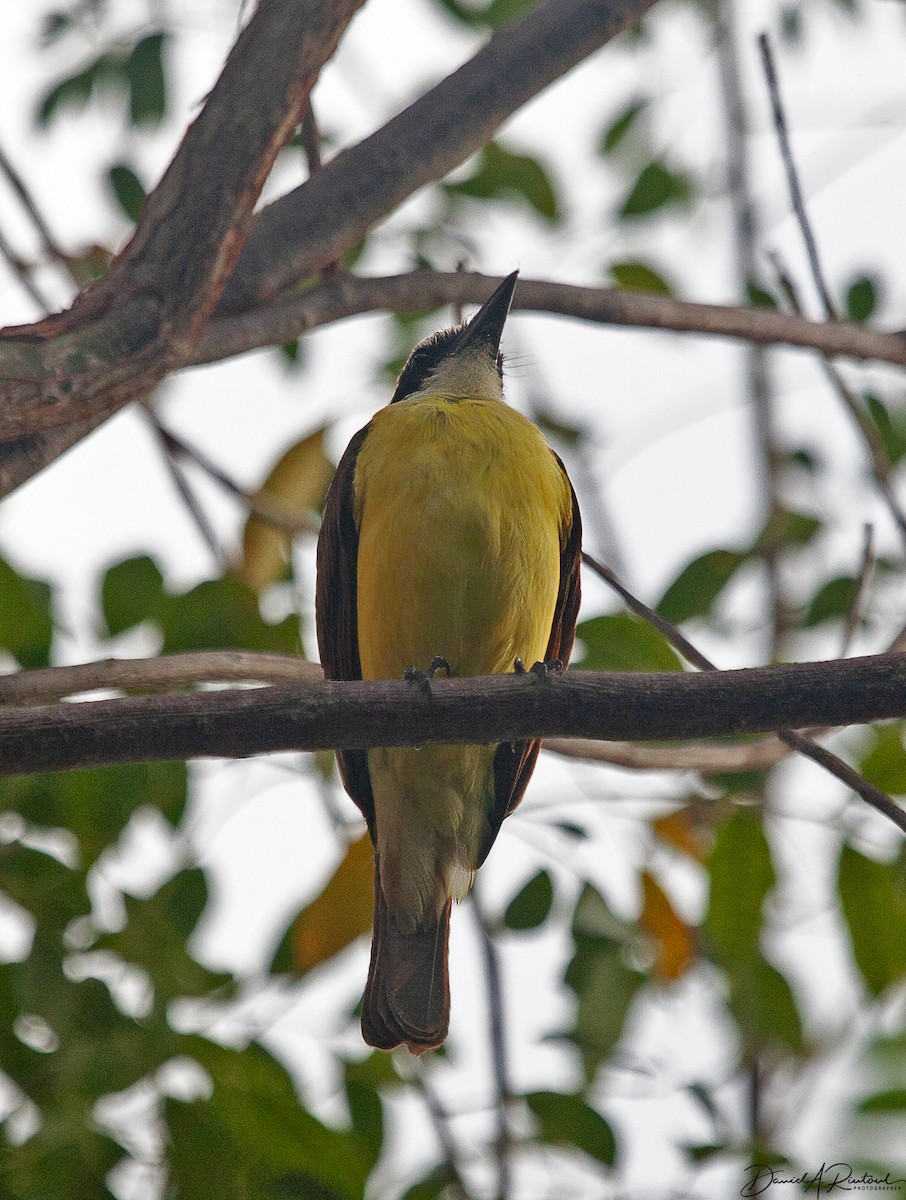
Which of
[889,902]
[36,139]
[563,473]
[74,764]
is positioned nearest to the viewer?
[74,764]

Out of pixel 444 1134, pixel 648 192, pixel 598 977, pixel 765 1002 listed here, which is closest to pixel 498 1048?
pixel 444 1134

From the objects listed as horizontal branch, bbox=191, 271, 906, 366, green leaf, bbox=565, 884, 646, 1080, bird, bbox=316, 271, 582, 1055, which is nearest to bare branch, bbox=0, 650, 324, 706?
bird, bbox=316, 271, 582, 1055

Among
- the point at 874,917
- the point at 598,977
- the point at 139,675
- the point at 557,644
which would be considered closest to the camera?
the point at 139,675

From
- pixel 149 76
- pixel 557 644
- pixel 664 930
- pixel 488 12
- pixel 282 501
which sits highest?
pixel 488 12

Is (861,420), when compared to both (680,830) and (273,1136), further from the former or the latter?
(273,1136)

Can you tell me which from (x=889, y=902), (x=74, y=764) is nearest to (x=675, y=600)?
(x=889, y=902)

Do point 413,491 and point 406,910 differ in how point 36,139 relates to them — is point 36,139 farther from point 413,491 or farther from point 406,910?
point 406,910

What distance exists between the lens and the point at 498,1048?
4117mm

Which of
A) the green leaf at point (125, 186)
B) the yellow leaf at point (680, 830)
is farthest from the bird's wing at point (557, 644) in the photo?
the green leaf at point (125, 186)

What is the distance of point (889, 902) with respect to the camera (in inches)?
124

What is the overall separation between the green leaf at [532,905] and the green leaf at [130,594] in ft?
3.97

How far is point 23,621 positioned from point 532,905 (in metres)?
1.48

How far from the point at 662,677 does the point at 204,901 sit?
152 centimetres

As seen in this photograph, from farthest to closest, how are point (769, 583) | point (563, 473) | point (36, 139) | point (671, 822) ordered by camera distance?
point (769, 583)
point (36, 139)
point (671, 822)
point (563, 473)
